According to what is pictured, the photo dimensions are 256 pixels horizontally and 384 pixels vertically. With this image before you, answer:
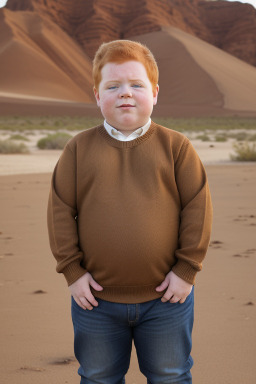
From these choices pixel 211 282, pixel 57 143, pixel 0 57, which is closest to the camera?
pixel 211 282

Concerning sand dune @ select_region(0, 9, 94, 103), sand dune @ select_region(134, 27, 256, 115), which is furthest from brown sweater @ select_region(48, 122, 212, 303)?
sand dune @ select_region(0, 9, 94, 103)

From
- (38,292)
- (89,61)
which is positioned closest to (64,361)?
(38,292)

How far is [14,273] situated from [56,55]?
308ft

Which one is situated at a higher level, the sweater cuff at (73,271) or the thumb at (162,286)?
the sweater cuff at (73,271)

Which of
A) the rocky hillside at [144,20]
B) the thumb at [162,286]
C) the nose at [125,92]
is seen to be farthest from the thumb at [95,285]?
the rocky hillside at [144,20]

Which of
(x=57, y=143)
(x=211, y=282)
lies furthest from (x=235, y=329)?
(x=57, y=143)

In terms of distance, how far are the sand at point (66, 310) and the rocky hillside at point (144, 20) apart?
10181 cm

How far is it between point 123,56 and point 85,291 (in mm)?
853

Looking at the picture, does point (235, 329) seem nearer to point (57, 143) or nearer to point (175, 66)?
point (57, 143)

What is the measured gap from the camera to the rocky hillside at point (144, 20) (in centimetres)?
10769

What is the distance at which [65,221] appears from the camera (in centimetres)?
228

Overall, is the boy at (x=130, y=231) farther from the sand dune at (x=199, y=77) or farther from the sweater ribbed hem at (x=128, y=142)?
the sand dune at (x=199, y=77)

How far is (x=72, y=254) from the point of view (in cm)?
223

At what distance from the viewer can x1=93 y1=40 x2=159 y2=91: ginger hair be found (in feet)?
7.43
